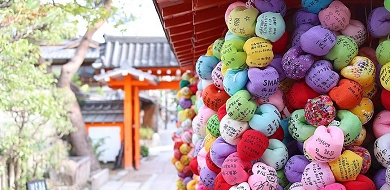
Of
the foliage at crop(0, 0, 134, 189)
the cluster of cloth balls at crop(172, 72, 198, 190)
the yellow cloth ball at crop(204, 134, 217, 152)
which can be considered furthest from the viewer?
the cluster of cloth balls at crop(172, 72, 198, 190)

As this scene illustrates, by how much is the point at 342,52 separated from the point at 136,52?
10970 millimetres

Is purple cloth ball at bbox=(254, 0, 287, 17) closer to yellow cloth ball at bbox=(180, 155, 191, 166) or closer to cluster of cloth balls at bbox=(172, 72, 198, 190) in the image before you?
cluster of cloth balls at bbox=(172, 72, 198, 190)

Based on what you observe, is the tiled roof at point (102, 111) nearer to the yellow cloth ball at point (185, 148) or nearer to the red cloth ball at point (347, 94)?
the yellow cloth ball at point (185, 148)

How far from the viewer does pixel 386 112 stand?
6.15ft

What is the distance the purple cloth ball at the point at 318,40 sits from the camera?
1.79m

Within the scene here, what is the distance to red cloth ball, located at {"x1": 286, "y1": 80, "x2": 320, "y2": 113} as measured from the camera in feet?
6.15

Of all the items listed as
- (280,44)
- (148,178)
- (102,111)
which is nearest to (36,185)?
(280,44)

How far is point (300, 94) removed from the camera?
→ 189cm

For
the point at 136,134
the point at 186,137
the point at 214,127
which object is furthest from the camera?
the point at 136,134

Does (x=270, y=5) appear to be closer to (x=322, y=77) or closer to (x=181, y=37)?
(x=322, y=77)

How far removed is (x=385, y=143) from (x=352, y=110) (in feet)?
0.76

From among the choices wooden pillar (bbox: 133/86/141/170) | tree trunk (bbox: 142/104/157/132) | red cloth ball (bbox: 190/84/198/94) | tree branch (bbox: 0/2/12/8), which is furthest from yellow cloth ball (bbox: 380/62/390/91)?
tree trunk (bbox: 142/104/157/132)

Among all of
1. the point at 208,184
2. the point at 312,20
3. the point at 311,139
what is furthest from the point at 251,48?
the point at 208,184

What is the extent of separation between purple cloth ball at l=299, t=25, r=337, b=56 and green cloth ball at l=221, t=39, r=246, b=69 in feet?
1.13
